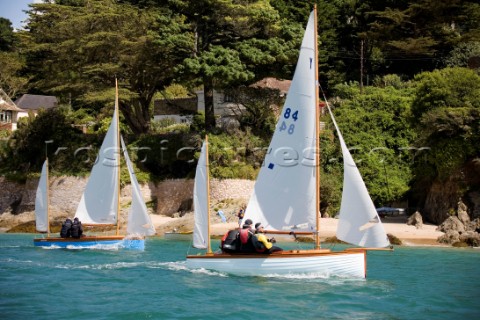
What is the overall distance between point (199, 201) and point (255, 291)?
5532 millimetres

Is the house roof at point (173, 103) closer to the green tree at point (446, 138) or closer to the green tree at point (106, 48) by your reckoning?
the green tree at point (106, 48)

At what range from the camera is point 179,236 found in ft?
134

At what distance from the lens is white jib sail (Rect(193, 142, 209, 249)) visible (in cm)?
2527

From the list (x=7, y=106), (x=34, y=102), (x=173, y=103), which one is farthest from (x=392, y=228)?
(x=34, y=102)

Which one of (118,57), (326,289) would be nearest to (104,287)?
(326,289)

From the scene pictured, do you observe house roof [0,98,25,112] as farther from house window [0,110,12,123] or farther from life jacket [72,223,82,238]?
life jacket [72,223,82,238]

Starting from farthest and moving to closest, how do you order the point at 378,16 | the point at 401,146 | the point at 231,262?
the point at 378,16
the point at 401,146
the point at 231,262

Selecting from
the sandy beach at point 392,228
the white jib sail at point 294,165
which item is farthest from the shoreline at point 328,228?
the white jib sail at point 294,165

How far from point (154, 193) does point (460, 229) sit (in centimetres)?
2219

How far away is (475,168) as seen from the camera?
132 feet

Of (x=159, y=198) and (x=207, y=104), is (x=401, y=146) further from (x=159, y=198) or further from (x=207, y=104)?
(x=159, y=198)

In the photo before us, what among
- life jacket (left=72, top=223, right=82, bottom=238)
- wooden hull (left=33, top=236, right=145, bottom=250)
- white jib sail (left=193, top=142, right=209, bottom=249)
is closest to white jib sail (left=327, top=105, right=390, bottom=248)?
white jib sail (left=193, top=142, right=209, bottom=249)

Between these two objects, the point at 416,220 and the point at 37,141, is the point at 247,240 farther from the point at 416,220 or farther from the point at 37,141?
the point at 37,141

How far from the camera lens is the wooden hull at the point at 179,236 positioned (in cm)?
4050
